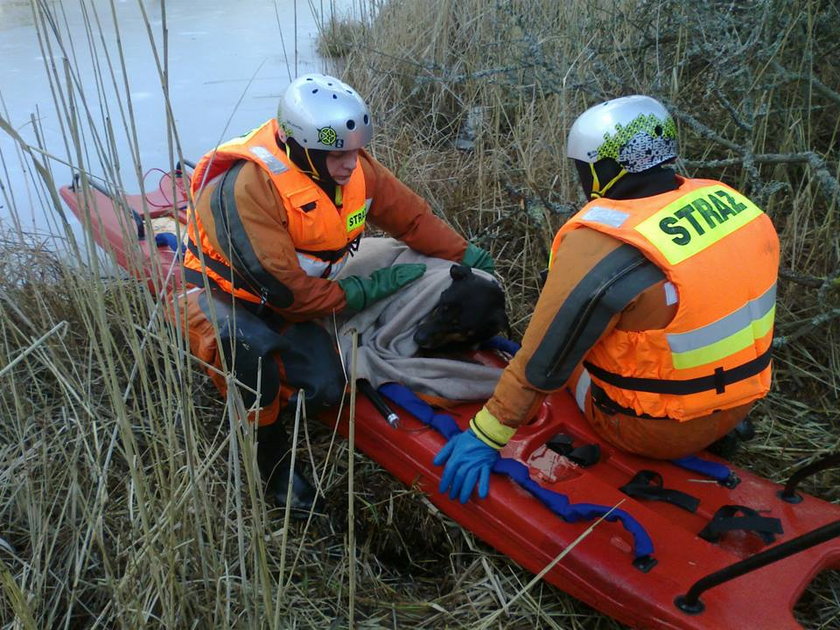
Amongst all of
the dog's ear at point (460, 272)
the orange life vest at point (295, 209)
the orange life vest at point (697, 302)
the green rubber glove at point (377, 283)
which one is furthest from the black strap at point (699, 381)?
the orange life vest at point (295, 209)

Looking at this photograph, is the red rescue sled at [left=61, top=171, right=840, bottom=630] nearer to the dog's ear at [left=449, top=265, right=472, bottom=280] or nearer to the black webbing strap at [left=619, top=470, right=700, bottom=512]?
the black webbing strap at [left=619, top=470, right=700, bottom=512]

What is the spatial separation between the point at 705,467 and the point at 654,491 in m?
0.19

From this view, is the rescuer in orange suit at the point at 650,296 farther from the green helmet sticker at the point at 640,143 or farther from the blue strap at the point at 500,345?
the blue strap at the point at 500,345

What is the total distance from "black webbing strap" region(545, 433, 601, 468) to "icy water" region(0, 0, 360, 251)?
252 cm

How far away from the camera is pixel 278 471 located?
2.48 metres

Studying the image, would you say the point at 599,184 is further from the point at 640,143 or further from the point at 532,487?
the point at 532,487

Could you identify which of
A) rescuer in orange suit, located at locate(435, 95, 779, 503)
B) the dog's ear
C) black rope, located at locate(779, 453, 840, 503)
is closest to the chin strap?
rescuer in orange suit, located at locate(435, 95, 779, 503)

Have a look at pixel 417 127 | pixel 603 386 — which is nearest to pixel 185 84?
pixel 417 127

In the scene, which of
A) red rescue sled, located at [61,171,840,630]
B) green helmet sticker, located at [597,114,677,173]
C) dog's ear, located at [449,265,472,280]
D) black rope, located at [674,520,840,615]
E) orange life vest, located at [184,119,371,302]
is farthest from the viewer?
dog's ear, located at [449,265,472,280]

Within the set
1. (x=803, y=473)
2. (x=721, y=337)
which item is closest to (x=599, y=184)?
(x=721, y=337)

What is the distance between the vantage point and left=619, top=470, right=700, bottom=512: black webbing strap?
79.6 inches

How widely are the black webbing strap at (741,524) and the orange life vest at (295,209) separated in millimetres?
1490

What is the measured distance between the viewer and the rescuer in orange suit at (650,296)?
70.9 inches

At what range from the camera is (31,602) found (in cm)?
149
